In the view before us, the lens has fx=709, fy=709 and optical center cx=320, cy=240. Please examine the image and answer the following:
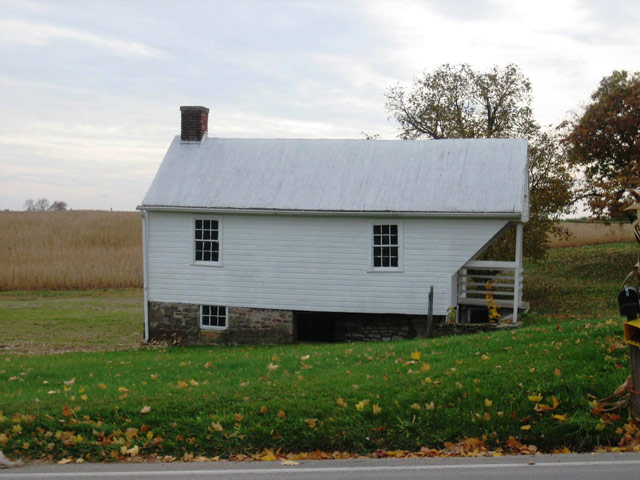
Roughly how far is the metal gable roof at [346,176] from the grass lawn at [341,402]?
705cm

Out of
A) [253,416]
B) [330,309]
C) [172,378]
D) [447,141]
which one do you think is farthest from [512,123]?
[253,416]

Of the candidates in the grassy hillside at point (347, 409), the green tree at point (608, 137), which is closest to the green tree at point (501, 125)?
the green tree at point (608, 137)

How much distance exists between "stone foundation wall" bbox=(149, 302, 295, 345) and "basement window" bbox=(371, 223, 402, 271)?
10.2 feet

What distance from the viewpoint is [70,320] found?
86.7 ft

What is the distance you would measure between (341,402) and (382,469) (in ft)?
5.93

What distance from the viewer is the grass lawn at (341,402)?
874 cm

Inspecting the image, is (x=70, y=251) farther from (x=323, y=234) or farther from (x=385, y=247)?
(x=385, y=247)

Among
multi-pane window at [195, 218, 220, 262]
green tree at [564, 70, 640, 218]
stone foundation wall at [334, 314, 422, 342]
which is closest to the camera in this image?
stone foundation wall at [334, 314, 422, 342]

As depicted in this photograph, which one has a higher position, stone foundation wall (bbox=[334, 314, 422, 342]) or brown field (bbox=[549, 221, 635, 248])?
brown field (bbox=[549, 221, 635, 248])

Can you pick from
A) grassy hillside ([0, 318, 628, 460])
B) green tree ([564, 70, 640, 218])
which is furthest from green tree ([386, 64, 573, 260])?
grassy hillside ([0, 318, 628, 460])

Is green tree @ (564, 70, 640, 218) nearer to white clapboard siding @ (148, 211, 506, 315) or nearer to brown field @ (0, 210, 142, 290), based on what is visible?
white clapboard siding @ (148, 211, 506, 315)

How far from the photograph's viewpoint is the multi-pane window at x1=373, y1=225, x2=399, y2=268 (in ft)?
67.4

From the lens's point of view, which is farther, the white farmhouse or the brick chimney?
the brick chimney

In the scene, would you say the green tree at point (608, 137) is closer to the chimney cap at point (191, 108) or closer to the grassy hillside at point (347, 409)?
the chimney cap at point (191, 108)
